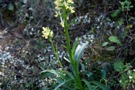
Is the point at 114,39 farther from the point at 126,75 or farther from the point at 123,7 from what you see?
the point at 126,75

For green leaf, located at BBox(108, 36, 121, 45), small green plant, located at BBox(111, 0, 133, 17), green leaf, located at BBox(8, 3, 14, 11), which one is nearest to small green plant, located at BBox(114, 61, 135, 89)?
green leaf, located at BBox(108, 36, 121, 45)

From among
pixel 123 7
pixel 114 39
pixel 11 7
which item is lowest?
pixel 114 39

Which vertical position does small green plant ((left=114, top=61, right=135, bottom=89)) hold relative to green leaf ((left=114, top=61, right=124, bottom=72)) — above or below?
below

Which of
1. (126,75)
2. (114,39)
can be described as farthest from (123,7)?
(126,75)

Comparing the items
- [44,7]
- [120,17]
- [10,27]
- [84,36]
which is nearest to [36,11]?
[44,7]

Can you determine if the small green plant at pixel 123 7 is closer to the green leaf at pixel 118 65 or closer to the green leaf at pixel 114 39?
the green leaf at pixel 114 39

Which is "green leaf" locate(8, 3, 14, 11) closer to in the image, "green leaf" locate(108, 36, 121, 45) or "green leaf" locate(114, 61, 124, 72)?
"green leaf" locate(108, 36, 121, 45)

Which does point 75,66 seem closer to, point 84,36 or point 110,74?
point 110,74

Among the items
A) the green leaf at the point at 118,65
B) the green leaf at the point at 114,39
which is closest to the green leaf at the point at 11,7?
the green leaf at the point at 114,39
